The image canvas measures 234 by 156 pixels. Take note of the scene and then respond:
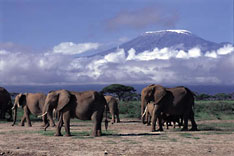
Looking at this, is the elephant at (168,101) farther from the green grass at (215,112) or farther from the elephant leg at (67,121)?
the green grass at (215,112)

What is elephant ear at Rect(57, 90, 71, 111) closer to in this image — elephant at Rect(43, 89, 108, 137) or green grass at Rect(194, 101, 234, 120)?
elephant at Rect(43, 89, 108, 137)

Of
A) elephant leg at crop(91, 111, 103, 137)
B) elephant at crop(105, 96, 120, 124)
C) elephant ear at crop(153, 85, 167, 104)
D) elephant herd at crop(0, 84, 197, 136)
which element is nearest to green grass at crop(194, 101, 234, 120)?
elephant at crop(105, 96, 120, 124)

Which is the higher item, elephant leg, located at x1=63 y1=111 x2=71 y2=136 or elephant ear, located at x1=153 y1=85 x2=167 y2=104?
elephant ear, located at x1=153 y1=85 x2=167 y2=104

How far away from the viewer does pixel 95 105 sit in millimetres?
20062

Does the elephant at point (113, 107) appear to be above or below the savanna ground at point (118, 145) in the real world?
above

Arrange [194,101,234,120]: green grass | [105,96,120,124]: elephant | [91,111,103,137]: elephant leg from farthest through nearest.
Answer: [194,101,234,120]: green grass, [105,96,120,124]: elephant, [91,111,103,137]: elephant leg

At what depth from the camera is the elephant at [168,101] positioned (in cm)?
2384

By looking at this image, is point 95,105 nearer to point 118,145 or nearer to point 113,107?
point 118,145

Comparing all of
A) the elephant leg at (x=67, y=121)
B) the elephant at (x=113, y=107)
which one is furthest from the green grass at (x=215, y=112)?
the elephant leg at (x=67, y=121)

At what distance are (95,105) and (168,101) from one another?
5.25m

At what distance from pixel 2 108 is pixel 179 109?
14.1m

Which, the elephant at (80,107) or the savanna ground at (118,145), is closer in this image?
the savanna ground at (118,145)

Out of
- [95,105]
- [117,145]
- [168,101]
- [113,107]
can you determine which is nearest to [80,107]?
[95,105]

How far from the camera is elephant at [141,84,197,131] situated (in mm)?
23844
